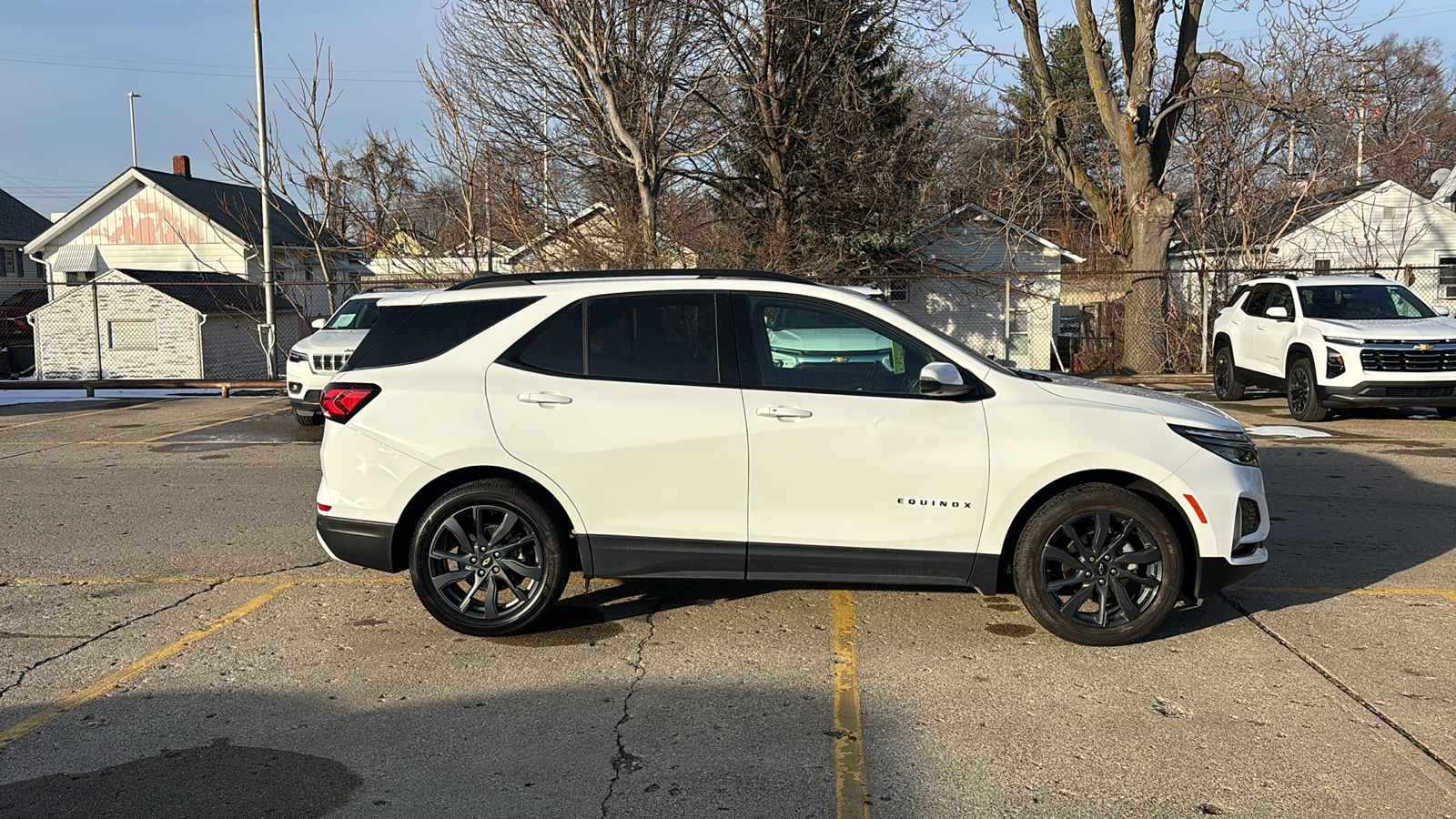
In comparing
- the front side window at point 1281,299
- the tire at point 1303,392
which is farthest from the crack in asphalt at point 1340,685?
Result: the front side window at point 1281,299

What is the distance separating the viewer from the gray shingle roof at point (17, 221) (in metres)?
45.6

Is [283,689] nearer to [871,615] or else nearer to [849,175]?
[871,615]

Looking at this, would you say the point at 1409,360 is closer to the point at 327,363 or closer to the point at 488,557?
the point at 488,557

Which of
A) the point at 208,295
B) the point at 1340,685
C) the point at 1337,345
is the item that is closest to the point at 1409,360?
the point at 1337,345

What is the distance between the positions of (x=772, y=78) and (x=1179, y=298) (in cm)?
1000

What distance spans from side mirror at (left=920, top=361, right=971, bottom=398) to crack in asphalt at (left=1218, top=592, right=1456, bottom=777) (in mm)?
1994

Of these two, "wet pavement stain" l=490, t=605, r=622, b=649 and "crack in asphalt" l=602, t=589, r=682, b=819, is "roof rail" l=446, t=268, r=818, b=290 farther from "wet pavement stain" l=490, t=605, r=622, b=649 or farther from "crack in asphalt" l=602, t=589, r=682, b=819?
"crack in asphalt" l=602, t=589, r=682, b=819

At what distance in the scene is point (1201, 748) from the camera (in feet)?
13.2

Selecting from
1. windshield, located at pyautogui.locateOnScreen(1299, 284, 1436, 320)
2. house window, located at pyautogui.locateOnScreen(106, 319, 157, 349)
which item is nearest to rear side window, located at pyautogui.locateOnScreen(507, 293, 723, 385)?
windshield, located at pyautogui.locateOnScreen(1299, 284, 1436, 320)

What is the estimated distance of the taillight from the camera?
5.31m

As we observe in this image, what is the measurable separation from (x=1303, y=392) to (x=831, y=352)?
34.5 feet

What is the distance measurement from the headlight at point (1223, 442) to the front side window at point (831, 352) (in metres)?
1.28

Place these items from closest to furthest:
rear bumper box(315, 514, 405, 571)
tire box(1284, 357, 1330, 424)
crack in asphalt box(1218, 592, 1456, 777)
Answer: crack in asphalt box(1218, 592, 1456, 777) → rear bumper box(315, 514, 405, 571) → tire box(1284, 357, 1330, 424)

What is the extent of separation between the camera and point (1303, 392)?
13305 mm
